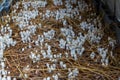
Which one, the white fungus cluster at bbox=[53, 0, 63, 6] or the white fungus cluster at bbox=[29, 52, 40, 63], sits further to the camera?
the white fungus cluster at bbox=[53, 0, 63, 6]

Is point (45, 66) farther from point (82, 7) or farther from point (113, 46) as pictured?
point (82, 7)

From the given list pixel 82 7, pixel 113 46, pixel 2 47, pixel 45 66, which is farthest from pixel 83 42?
pixel 82 7

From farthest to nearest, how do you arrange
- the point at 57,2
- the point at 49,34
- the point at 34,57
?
1. the point at 57,2
2. the point at 49,34
3. the point at 34,57

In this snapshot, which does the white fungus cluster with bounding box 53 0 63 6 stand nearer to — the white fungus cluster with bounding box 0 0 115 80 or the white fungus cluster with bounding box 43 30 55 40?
the white fungus cluster with bounding box 0 0 115 80

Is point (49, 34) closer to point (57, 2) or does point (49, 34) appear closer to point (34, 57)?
point (34, 57)

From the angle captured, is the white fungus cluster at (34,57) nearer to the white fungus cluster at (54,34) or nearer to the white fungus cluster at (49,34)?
the white fungus cluster at (54,34)

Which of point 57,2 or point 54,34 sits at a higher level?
point 57,2

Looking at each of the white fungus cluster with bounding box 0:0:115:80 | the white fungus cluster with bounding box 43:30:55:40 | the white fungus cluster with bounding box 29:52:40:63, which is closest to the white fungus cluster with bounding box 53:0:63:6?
the white fungus cluster with bounding box 0:0:115:80

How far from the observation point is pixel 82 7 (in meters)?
3.09

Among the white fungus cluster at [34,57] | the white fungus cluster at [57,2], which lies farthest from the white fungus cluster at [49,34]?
the white fungus cluster at [57,2]

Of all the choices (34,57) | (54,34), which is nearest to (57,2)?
(54,34)

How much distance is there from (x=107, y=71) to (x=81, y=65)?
17 cm

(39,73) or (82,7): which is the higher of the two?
(82,7)

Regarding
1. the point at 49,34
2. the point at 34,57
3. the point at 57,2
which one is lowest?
the point at 34,57
